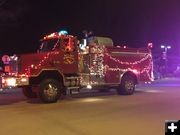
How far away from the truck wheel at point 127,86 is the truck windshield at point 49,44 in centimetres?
459

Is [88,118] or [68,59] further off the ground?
[68,59]

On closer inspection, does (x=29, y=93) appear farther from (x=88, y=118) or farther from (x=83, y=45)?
(x=88, y=118)

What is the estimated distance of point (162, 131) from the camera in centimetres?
979

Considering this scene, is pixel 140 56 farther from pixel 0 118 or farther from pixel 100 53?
pixel 0 118

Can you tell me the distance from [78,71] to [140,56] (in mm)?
4639

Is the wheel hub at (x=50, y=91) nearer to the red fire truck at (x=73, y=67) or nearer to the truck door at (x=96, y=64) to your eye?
the red fire truck at (x=73, y=67)

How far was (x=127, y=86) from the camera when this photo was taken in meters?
20.4

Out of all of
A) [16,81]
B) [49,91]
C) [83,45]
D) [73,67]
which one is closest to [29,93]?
[49,91]

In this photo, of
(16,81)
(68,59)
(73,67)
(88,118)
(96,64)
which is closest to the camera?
(88,118)

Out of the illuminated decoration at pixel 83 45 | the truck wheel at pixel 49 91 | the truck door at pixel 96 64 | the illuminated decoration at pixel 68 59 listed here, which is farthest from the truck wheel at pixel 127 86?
the truck wheel at pixel 49 91

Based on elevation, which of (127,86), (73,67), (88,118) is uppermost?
(73,67)

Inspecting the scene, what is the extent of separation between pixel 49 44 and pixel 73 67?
1.51m

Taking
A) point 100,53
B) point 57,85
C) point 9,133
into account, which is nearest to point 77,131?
point 9,133

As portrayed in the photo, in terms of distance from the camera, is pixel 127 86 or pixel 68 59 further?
pixel 127 86
